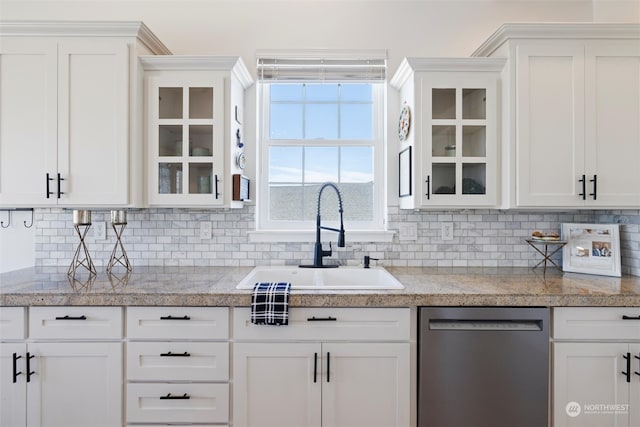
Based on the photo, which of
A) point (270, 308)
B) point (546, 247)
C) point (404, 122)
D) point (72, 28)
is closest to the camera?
point (270, 308)

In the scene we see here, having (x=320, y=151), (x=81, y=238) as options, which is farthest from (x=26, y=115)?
(x=320, y=151)

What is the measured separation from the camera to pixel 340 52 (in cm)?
234

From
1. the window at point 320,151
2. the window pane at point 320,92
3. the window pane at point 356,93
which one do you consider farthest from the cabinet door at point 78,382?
the window pane at point 356,93

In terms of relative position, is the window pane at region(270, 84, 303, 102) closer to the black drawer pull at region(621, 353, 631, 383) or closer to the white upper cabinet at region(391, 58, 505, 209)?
the white upper cabinet at region(391, 58, 505, 209)

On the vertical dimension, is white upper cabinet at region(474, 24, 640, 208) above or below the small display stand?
above

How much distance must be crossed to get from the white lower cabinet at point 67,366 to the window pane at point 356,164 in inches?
63.2

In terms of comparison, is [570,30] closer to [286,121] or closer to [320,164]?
[320,164]

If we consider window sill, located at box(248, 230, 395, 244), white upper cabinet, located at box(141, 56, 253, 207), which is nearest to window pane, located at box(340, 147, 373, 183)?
window sill, located at box(248, 230, 395, 244)

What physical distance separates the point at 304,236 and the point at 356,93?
3.58ft

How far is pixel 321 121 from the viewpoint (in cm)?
246

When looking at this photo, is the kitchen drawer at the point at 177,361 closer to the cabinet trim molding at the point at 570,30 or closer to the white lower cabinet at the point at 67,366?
the white lower cabinet at the point at 67,366

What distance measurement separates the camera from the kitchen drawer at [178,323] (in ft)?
5.32

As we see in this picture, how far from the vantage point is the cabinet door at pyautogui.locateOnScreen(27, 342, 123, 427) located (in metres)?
1.62

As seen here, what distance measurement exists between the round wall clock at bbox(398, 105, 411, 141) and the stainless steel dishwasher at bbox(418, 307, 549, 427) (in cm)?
110
